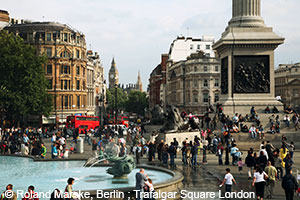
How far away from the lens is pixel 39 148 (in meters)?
24.6

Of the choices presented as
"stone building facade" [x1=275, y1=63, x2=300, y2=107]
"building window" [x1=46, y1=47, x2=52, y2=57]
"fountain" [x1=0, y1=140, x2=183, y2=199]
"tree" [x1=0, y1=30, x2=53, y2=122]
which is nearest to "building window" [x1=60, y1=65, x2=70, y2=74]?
"building window" [x1=46, y1=47, x2=52, y2=57]

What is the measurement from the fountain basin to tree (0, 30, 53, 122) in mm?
23264

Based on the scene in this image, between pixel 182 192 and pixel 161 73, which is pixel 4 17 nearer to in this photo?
pixel 161 73

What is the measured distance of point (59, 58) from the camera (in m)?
67.3

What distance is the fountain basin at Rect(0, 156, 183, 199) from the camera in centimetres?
1424

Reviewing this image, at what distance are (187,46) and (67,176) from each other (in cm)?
8338

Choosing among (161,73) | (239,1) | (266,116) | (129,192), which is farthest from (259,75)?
(161,73)

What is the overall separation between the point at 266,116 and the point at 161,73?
89.2 metres

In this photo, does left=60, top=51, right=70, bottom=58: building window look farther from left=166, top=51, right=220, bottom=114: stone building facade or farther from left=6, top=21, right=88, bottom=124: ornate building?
left=166, top=51, right=220, bottom=114: stone building facade

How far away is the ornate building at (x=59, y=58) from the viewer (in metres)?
67.1

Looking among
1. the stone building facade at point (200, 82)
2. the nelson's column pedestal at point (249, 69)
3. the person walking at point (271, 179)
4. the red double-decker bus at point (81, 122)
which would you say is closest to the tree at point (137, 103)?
the stone building facade at point (200, 82)

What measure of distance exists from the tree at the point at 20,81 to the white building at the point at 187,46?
54.1 metres

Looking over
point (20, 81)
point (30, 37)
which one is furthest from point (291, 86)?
point (20, 81)

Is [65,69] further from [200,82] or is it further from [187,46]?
[187,46]
